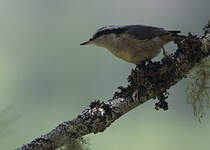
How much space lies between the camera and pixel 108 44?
3.54 metres

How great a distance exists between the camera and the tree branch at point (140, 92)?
217 centimetres

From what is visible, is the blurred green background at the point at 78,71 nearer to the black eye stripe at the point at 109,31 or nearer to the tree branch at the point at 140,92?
the black eye stripe at the point at 109,31

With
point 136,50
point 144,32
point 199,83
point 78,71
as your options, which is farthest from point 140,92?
point 78,71

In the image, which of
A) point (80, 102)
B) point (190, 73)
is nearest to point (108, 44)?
point (190, 73)

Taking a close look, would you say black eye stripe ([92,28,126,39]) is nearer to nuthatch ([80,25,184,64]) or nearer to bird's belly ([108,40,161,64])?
nuthatch ([80,25,184,64])

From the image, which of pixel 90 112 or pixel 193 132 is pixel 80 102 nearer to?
pixel 193 132

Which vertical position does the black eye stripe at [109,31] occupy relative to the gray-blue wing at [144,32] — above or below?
above

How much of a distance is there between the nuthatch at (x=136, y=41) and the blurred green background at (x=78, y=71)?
2.16 meters

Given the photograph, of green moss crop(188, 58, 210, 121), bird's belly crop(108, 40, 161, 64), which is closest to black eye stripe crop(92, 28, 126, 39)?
bird's belly crop(108, 40, 161, 64)

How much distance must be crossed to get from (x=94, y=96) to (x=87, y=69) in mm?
1812

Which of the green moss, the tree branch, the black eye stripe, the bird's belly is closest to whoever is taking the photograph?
the tree branch

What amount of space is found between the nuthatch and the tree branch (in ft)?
1.94

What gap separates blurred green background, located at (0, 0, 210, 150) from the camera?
8.30 meters

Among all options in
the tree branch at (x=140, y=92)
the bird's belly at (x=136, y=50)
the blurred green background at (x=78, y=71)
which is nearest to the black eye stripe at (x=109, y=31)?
the bird's belly at (x=136, y=50)
